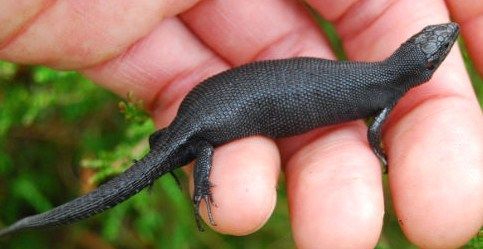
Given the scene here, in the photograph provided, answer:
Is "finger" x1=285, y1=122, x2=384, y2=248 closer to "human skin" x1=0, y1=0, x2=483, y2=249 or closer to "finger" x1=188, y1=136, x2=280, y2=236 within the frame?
"human skin" x1=0, y1=0, x2=483, y2=249

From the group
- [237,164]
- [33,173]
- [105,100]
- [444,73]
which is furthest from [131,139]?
[444,73]

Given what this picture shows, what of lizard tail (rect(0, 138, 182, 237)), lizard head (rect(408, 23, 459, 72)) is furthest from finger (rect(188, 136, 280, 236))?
lizard head (rect(408, 23, 459, 72))

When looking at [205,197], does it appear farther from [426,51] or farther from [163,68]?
[426,51]

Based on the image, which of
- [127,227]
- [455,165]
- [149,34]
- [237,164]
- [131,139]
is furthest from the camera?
[127,227]

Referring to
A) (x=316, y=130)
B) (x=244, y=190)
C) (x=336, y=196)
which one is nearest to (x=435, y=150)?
(x=336, y=196)

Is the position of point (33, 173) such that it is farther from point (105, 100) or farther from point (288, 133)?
point (288, 133)
